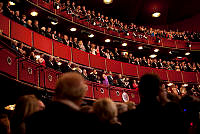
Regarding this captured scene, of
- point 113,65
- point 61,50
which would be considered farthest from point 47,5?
point 113,65

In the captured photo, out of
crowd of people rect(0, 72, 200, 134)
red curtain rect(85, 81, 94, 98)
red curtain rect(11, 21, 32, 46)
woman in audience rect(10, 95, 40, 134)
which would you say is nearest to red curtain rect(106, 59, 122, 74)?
red curtain rect(85, 81, 94, 98)

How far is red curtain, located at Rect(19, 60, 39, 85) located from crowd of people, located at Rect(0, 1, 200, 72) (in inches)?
90.0

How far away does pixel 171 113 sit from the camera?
209 centimetres

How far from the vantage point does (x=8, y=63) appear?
6438 millimetres

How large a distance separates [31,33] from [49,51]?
1292 mm

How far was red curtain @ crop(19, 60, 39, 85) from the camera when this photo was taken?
706cm

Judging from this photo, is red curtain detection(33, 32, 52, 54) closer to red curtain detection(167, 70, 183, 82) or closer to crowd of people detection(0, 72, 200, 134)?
crowd of people detection(0, 72, 200, 134)

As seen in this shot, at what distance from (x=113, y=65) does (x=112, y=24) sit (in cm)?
311

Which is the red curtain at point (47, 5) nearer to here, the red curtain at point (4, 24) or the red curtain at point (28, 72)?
the red curtain at point (4, 24)

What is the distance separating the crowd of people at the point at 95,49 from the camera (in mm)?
9742

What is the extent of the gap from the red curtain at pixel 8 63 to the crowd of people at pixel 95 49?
252 cm

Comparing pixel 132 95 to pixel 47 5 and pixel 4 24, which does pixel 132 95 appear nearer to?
pixel 47 5

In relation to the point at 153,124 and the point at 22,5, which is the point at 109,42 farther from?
the point at 153,124

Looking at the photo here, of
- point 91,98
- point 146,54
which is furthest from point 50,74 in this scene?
point 146,54
